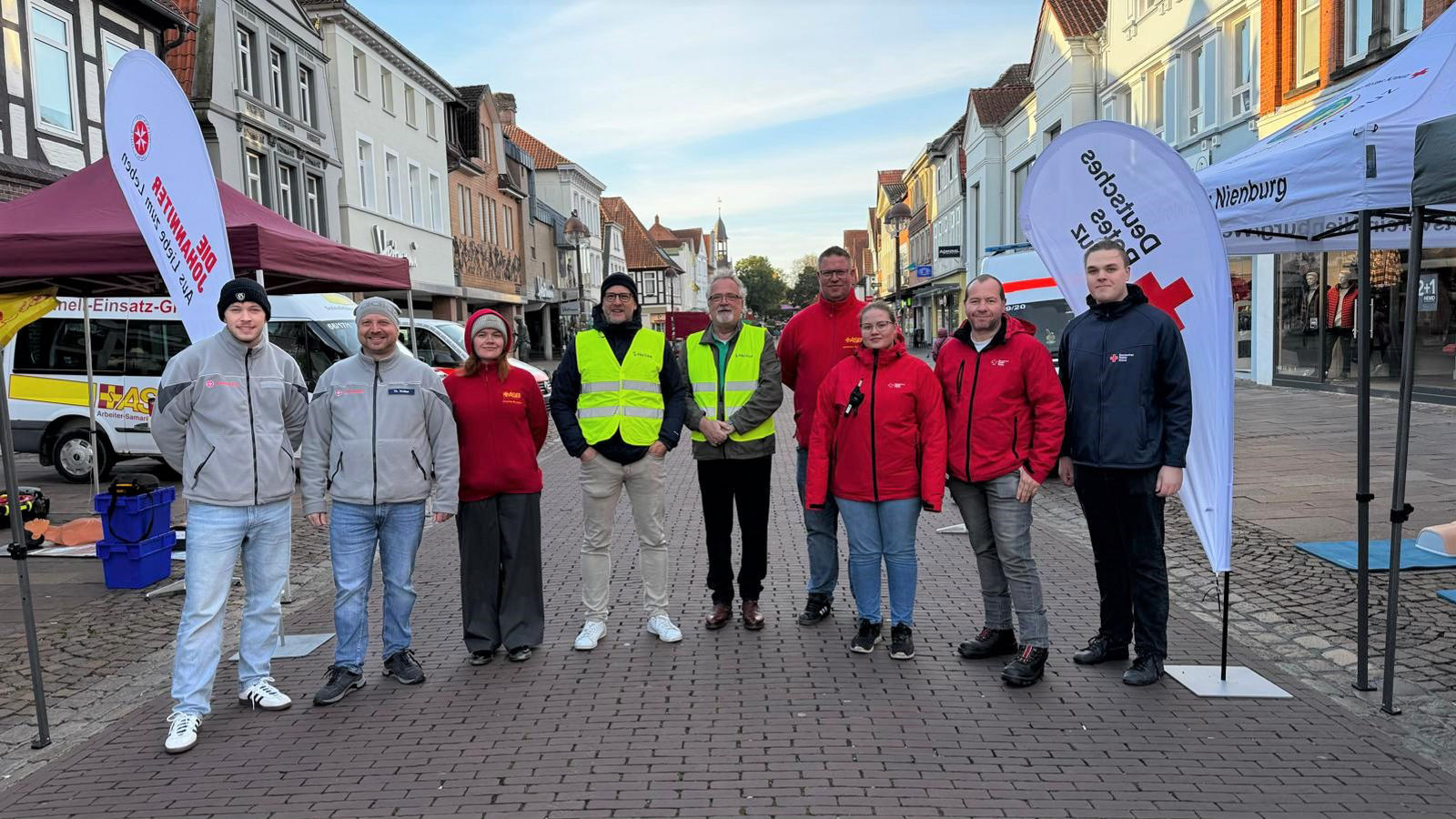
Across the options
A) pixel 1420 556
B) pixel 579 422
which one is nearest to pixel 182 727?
pixel 579 422

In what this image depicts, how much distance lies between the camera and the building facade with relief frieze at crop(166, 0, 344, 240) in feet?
66.4

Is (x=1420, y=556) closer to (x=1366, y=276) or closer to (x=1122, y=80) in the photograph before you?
(x=1366, y=276)

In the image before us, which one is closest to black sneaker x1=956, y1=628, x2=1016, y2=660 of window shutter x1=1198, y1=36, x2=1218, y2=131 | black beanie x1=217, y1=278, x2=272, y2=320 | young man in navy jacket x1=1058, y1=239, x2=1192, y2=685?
young man in navy jacket x1=1058, y1=239, x2=1192, y2=685

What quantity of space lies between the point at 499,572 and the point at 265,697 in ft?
3.97

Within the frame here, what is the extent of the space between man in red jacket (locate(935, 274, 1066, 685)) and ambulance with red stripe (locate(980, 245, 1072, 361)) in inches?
481

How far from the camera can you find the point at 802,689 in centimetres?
456

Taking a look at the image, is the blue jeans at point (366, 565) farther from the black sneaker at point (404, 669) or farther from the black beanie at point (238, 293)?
the black beanie at point (238, 293)

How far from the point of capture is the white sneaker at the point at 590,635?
523 cm

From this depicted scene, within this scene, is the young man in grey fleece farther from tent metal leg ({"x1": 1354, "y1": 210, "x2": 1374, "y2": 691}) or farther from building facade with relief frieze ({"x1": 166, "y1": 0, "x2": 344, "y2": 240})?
building facade with relief frieze ({"x1": 166, "y1": 0, "x2": 344, "y2": 240})

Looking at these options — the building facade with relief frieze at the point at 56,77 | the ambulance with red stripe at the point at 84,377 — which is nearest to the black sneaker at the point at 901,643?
the ambulance with red stripe at the point at 84,377

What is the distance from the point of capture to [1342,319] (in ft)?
56.5

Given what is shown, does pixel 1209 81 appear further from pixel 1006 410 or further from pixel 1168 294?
pixel 1006 410

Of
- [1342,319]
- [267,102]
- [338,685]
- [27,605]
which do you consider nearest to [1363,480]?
[338,685]

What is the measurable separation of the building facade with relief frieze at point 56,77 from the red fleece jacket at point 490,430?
1236cm
